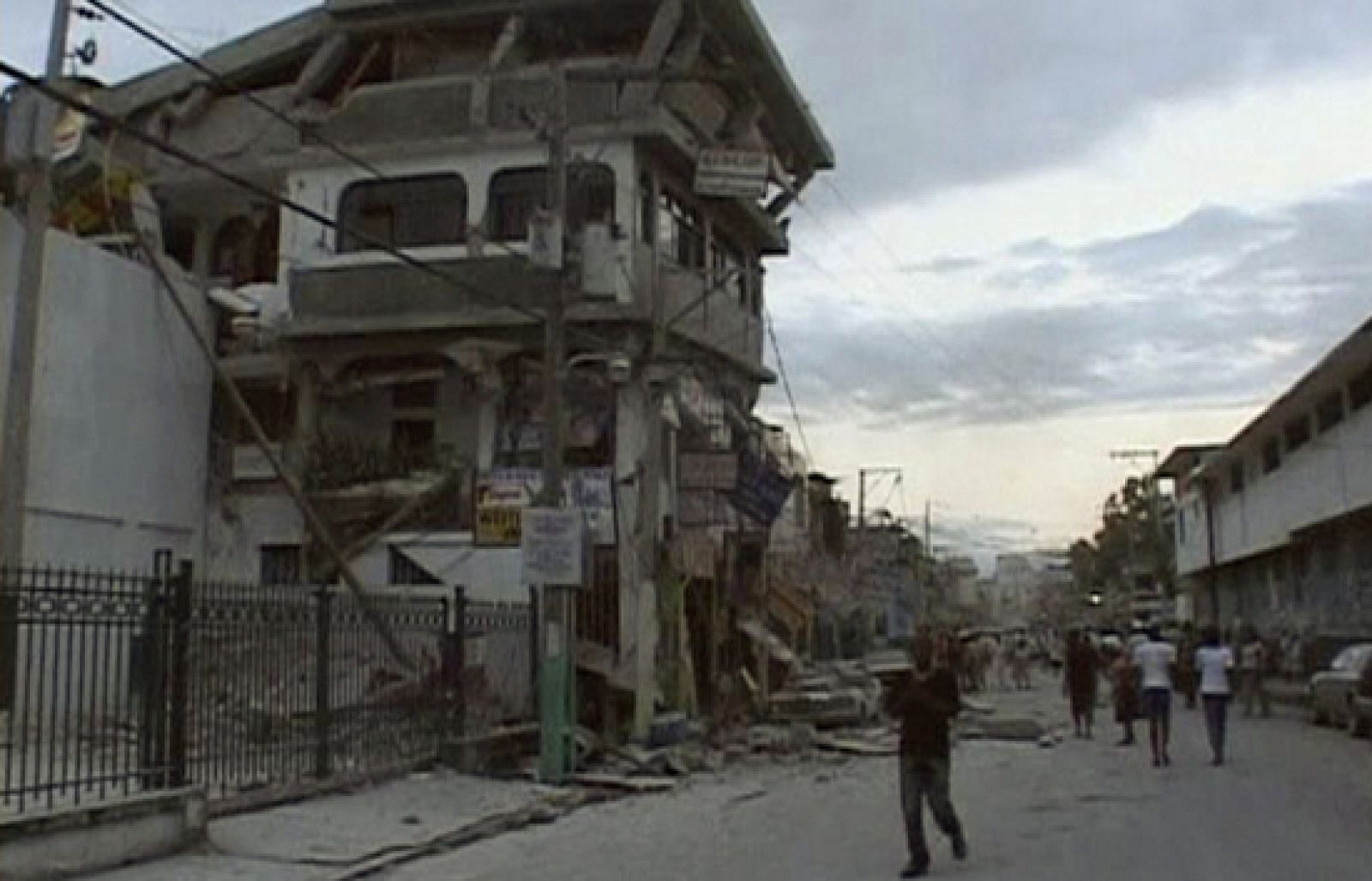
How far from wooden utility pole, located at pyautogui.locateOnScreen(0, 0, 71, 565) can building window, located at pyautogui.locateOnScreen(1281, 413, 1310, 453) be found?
99.0 feet

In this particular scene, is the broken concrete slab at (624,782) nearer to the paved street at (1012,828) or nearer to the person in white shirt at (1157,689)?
the paved street at (1012,828)

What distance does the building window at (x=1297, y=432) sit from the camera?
40438 millimetres

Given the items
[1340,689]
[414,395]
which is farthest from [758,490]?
[1340,689]

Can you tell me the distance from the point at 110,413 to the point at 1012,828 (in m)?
17.8

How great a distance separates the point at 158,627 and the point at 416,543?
572 inches

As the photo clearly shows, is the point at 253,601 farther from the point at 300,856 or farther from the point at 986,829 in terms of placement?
the point at 986,829

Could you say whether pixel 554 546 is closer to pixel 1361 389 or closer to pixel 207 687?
pixel 207 687

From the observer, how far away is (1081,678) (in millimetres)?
29531

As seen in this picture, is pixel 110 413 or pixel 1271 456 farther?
pixel 1271 456

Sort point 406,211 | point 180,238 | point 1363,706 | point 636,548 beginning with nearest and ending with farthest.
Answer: point 1363,706, point 636,548, point 406,211, point 180,238

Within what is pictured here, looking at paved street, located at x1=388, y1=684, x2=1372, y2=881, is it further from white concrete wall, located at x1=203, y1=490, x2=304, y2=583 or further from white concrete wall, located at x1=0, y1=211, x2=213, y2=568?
white concrete wall, located at x1=0, y1=211, x2=213, y2=568

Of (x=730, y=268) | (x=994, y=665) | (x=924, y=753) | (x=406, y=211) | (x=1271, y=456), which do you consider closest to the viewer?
(x=924, y=753)

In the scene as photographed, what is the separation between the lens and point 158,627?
550 inches

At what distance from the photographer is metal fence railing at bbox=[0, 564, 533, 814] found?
12.8 metres
